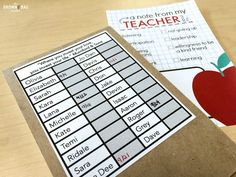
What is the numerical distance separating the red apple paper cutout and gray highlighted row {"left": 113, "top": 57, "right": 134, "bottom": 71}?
11cm

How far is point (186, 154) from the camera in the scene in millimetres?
342

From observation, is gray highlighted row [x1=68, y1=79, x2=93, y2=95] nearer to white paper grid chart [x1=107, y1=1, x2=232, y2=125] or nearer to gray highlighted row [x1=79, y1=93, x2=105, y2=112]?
gray highlighted row [x1=79, y1=93, x2=105, y2=112]

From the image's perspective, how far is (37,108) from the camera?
15.1 inches

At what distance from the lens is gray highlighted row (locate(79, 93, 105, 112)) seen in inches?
15.1

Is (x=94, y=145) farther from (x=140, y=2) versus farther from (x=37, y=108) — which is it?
(x=140, y=2)

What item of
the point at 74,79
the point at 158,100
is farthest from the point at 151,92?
the point at 74,79

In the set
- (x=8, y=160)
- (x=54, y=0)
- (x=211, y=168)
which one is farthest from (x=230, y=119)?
(x=54, y=0)

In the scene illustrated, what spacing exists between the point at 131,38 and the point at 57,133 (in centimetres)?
27

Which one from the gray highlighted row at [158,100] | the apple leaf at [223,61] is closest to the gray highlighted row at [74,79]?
the gray highlighted row at [158,100]

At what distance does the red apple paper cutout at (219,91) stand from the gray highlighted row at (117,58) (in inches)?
4.9

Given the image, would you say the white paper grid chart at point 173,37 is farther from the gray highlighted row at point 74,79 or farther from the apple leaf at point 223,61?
the gray highlighted row at point 74,79

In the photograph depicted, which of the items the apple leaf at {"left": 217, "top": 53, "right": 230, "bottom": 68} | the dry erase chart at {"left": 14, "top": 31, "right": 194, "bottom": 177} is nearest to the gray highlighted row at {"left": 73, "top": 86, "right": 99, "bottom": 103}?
the dry erase chart at {"left": 14, "top": 31, "right": 194, "bottom": 177}

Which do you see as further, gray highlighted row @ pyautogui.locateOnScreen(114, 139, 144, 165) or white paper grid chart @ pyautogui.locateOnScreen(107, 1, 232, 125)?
white paper grid chart @ pyautogui.locateOnScreen(107, 1, 232, 125)

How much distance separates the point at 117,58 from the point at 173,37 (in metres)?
0.16
